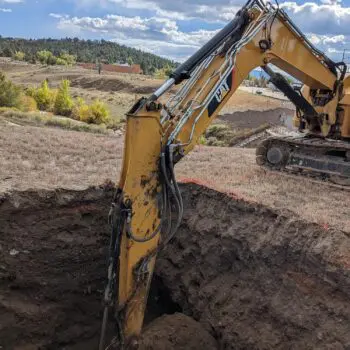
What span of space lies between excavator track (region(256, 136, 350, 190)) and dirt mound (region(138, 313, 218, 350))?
4089 millimetres

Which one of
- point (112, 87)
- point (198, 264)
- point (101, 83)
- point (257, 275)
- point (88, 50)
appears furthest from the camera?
point (88, 50)

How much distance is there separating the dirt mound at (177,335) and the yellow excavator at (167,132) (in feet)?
2.14

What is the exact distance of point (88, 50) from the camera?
585 ft

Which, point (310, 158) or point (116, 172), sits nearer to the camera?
point (116, 172)

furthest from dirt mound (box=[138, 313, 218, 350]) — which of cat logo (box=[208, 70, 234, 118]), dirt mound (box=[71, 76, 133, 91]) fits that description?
dirt mound (box=[71, 76, 133, 91])

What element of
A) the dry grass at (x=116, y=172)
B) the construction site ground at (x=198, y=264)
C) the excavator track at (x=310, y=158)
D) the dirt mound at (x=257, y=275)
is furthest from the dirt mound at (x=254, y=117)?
the dirt mound at (x=257, y=275)

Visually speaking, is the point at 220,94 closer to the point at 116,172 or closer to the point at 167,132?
the point at 167,132

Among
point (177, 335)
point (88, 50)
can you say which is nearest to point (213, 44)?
point (177, 335)

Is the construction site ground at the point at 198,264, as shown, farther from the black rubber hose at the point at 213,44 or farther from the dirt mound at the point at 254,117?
the dirt mound at the point at 254,117

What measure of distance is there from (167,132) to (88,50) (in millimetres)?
180621

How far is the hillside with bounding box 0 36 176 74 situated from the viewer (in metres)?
156

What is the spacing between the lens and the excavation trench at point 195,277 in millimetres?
6871

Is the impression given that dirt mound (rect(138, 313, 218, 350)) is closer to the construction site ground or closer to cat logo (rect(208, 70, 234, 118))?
the construction site ground

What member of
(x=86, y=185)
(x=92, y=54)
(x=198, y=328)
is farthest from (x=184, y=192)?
(x=92, y=54)
